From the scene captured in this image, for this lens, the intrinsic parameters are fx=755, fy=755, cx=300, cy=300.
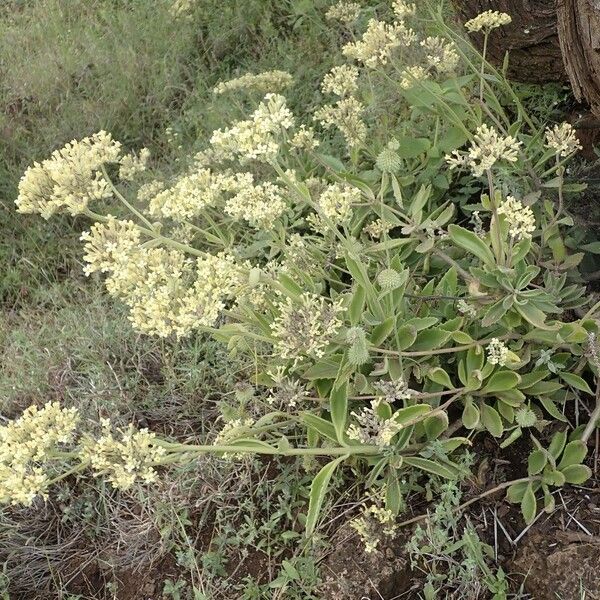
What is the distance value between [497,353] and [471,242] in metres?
0.34

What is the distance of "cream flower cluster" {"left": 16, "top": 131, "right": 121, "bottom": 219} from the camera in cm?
216

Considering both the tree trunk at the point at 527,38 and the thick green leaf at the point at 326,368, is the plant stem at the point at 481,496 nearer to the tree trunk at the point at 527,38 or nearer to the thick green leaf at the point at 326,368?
the thick green leaf at the point at 326,368

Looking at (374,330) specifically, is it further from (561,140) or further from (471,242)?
(561,140)

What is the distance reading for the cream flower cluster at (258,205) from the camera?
220 centimetres

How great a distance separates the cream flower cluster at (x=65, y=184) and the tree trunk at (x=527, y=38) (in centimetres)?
177

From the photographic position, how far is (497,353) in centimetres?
214

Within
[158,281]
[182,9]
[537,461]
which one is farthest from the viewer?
[182,9]

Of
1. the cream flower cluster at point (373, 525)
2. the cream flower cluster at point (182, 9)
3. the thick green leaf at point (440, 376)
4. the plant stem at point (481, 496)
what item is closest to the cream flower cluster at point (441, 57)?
the thick green leaf at point (440, 376)

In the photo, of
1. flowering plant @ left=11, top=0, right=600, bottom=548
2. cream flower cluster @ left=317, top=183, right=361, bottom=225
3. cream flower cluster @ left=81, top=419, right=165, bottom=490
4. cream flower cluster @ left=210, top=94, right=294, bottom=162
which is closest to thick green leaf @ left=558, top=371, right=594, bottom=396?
flowering plant @ left=11, top=0, right=600, bottom=548

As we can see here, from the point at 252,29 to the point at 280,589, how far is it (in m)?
3.73

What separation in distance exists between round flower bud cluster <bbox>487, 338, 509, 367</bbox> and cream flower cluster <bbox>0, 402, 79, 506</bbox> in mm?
1160

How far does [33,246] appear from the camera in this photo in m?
4.43

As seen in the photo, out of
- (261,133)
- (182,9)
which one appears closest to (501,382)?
(261,133)

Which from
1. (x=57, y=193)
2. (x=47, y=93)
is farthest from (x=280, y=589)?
(x=47, y=93)
